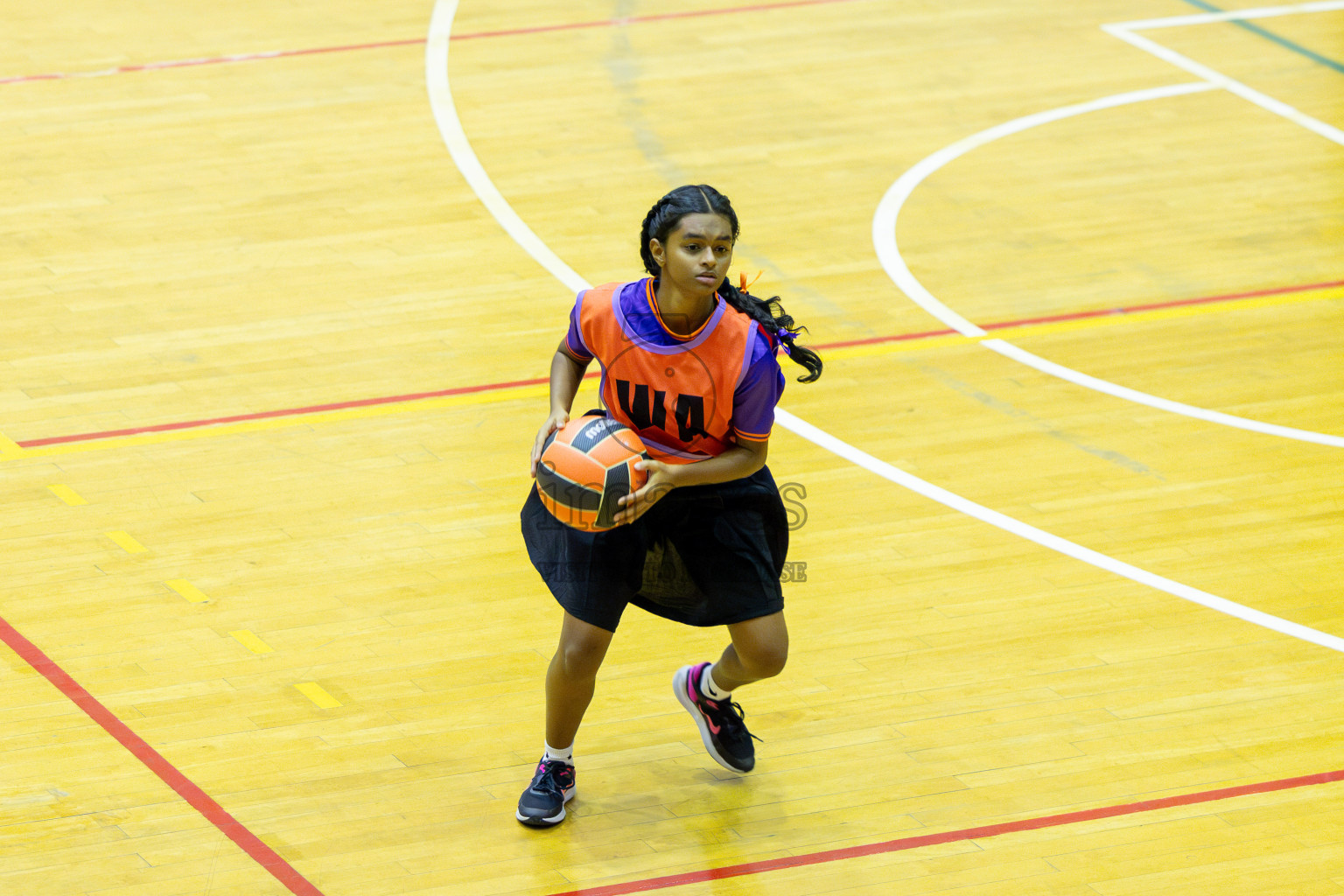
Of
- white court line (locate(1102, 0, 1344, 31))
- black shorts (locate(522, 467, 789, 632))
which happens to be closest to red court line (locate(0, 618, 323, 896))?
black shorts (locate(522, 467, 789, 632))

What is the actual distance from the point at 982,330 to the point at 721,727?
3486 mm

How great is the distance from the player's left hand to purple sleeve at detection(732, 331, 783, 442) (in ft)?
0.82

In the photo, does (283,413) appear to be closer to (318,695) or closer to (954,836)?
(318,695)

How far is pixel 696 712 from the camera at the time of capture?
5.28m

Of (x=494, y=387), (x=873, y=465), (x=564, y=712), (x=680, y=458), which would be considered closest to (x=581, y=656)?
(x=564, y=712)

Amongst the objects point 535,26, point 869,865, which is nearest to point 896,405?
point 869,865

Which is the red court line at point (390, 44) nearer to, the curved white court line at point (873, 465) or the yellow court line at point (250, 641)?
the curved white court line at point (873, 465)

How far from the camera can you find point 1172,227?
9172 millimetres

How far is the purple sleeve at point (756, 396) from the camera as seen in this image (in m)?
4.60

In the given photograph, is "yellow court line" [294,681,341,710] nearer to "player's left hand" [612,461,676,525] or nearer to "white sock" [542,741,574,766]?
"white sock" [542,741,574,766]

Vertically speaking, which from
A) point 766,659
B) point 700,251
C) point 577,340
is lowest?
point 766,659

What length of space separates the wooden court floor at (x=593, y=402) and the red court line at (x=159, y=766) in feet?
0.06

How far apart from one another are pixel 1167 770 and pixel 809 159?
5.44m

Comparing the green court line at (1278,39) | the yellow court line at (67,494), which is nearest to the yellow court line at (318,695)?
the yellow court line at (67,494)
